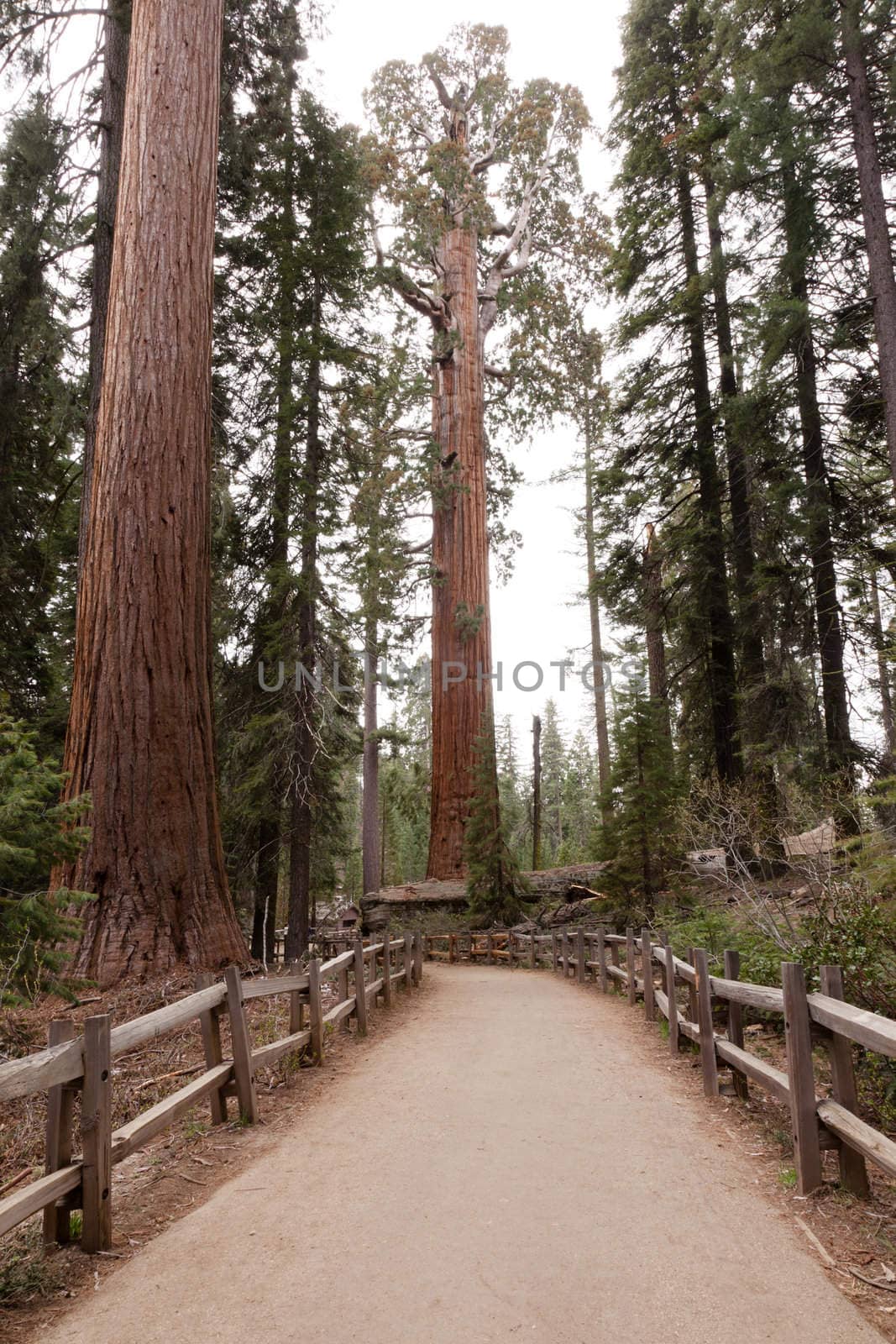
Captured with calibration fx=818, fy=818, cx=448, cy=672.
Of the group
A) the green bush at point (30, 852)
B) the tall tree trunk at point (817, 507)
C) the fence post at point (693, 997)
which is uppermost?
the tall tree trunk at point (817, 507)

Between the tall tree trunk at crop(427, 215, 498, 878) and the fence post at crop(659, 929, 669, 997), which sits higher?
the tall tree trunk at crop(427, 215, 498, 878)

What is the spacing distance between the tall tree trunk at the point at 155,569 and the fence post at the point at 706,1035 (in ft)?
12.7

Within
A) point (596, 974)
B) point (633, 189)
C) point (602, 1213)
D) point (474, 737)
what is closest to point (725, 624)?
point (474, 737)

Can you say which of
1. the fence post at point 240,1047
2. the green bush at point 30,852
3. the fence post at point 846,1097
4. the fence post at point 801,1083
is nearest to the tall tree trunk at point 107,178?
the green bush at point 30,852

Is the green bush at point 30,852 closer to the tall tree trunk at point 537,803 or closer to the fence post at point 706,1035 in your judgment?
the fence post at point 706,1035

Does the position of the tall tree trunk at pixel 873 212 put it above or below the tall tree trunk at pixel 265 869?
above

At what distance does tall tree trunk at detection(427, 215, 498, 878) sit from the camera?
59.2 feet

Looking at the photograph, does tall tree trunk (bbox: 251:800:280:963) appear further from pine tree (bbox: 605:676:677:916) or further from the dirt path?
the dirt path

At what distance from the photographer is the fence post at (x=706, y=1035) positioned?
5.56m

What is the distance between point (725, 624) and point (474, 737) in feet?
18.9

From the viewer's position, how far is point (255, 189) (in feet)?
50.8

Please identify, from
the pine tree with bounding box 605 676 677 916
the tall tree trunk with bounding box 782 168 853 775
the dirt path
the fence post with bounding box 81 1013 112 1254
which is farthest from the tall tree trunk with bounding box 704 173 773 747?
the fence post with bounding box 81 1013 112 1254

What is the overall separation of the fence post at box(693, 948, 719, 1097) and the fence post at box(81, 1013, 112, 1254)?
154 inches

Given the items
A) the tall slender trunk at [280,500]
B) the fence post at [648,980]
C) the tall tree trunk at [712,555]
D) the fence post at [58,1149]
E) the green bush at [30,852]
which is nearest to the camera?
the fence post at [58,1149]
